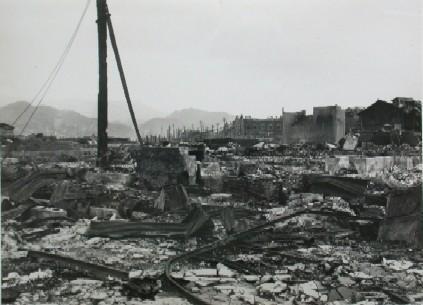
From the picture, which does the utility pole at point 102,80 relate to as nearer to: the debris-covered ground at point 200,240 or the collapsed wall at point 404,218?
the debris-covered ground at point 200,240

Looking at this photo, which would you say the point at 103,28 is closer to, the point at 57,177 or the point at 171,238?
the point at 57,177

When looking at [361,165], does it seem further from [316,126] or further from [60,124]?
[60,124]

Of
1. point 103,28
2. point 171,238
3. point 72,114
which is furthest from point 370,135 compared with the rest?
point 72,114

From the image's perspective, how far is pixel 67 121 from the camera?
81125 mm

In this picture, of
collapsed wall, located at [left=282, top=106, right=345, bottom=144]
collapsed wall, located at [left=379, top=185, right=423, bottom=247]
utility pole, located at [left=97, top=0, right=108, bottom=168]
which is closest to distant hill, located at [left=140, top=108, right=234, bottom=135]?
collapsed wall, located at [left=282, top=106, right=345, bottom=144]

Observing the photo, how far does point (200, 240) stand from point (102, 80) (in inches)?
244

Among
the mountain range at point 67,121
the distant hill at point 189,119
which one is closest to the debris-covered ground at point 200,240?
the mountain range at point 67,121

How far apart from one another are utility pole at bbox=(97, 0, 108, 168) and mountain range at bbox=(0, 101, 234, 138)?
78.5 inches

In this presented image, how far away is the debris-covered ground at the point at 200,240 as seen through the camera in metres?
4.54

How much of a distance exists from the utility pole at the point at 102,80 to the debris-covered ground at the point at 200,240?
4.63 feet

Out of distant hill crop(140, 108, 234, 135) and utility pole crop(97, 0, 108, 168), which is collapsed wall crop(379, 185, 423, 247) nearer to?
utility pole crop(97, 0, 108, 168)

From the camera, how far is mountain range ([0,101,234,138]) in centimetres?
1207

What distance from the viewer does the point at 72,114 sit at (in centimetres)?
7750

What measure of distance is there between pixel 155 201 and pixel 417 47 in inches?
204
